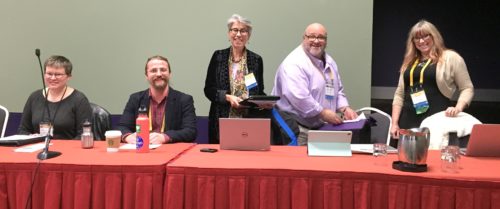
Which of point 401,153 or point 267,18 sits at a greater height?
point 267,18

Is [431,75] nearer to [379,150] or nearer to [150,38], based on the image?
[379,150]

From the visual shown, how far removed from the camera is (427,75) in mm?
2721

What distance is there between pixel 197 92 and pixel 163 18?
735mm

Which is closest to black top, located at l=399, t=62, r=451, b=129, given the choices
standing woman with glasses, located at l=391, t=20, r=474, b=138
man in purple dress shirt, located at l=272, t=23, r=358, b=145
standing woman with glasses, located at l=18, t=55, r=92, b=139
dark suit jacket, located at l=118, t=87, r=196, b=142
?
standing woman with glasses, located at l=391, t=20, r=474, b=138

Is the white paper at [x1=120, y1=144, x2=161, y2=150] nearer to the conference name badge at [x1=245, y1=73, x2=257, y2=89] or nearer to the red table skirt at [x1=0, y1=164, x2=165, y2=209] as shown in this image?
the red table skirt at [x1=0, y1=164, x2=165, y2=209]

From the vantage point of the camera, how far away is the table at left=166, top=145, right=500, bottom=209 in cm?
157

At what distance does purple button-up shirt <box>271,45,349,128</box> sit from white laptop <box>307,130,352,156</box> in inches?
28.6

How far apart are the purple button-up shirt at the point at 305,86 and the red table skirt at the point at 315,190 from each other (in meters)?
1.13

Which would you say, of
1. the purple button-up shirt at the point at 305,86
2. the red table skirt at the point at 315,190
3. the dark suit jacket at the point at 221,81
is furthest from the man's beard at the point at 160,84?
the red table skirt at the point at 315,190

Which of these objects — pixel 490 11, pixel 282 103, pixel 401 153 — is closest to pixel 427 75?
pixel 282 103

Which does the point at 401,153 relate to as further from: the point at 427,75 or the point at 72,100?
the point at 72,100

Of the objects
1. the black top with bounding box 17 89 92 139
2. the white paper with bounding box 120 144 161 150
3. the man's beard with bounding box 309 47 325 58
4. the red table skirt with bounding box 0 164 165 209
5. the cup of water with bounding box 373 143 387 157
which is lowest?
the red table skirt with bounding box 0 164 165 209

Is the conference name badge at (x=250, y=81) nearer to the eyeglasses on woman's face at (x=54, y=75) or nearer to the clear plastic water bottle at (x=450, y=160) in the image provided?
the eyeglasses on woman's face at (x=54, y=75)

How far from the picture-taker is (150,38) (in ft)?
12.4
